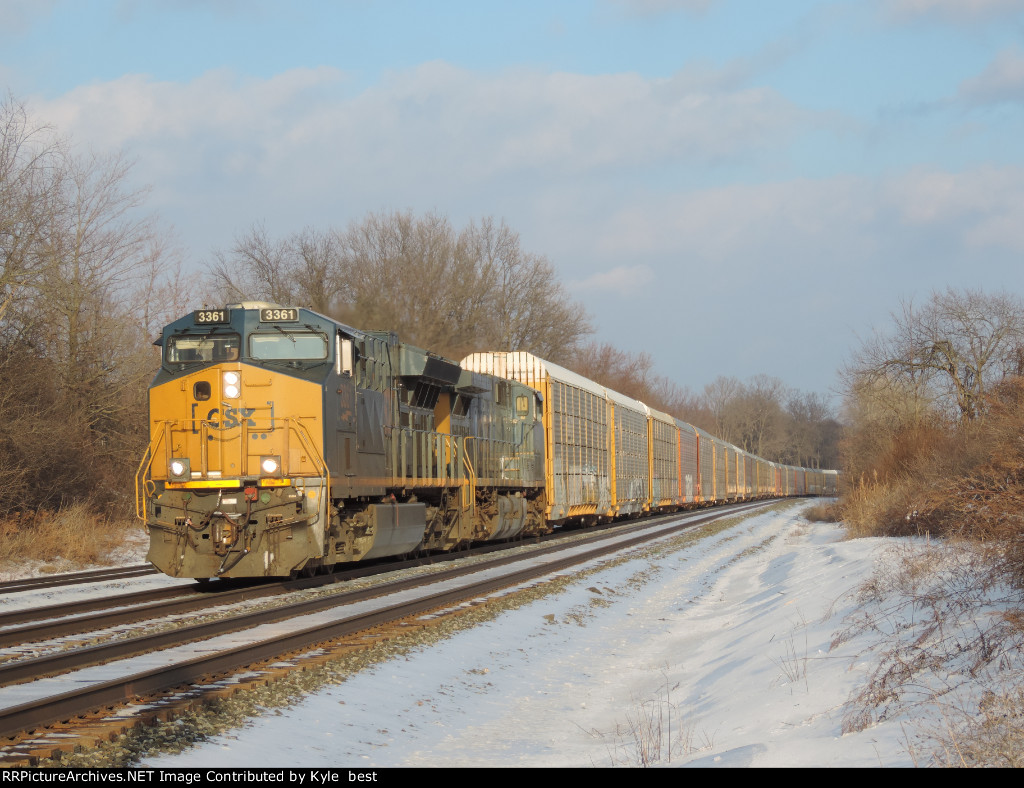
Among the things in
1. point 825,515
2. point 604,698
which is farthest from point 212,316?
point 825,515

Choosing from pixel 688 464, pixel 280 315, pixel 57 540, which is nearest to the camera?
pixel 280 315

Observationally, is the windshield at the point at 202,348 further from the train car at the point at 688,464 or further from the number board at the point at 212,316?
the train car at the point at 688,464

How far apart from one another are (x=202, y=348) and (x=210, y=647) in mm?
5574

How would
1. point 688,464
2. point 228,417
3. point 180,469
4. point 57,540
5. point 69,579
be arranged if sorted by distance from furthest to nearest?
point 688,464 → point 57,540 → point 69,579 → point 228,417 → point 180,469

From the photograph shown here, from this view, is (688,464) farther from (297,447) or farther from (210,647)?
(210,647)

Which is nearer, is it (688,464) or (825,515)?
(825,515)

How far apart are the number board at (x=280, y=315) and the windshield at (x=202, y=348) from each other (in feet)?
1.43

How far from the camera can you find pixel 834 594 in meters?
11.0

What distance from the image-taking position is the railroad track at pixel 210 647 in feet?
20.1

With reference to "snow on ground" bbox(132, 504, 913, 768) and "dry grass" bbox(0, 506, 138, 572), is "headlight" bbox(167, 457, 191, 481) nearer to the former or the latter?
"snow on ground" bbox(132, 504, 913, 768)

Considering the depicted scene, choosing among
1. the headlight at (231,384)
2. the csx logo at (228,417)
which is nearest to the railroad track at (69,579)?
the csx logo at (228,417)

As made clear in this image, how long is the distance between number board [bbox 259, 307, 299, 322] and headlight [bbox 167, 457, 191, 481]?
2118mm

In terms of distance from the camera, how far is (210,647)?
28.1 feet
